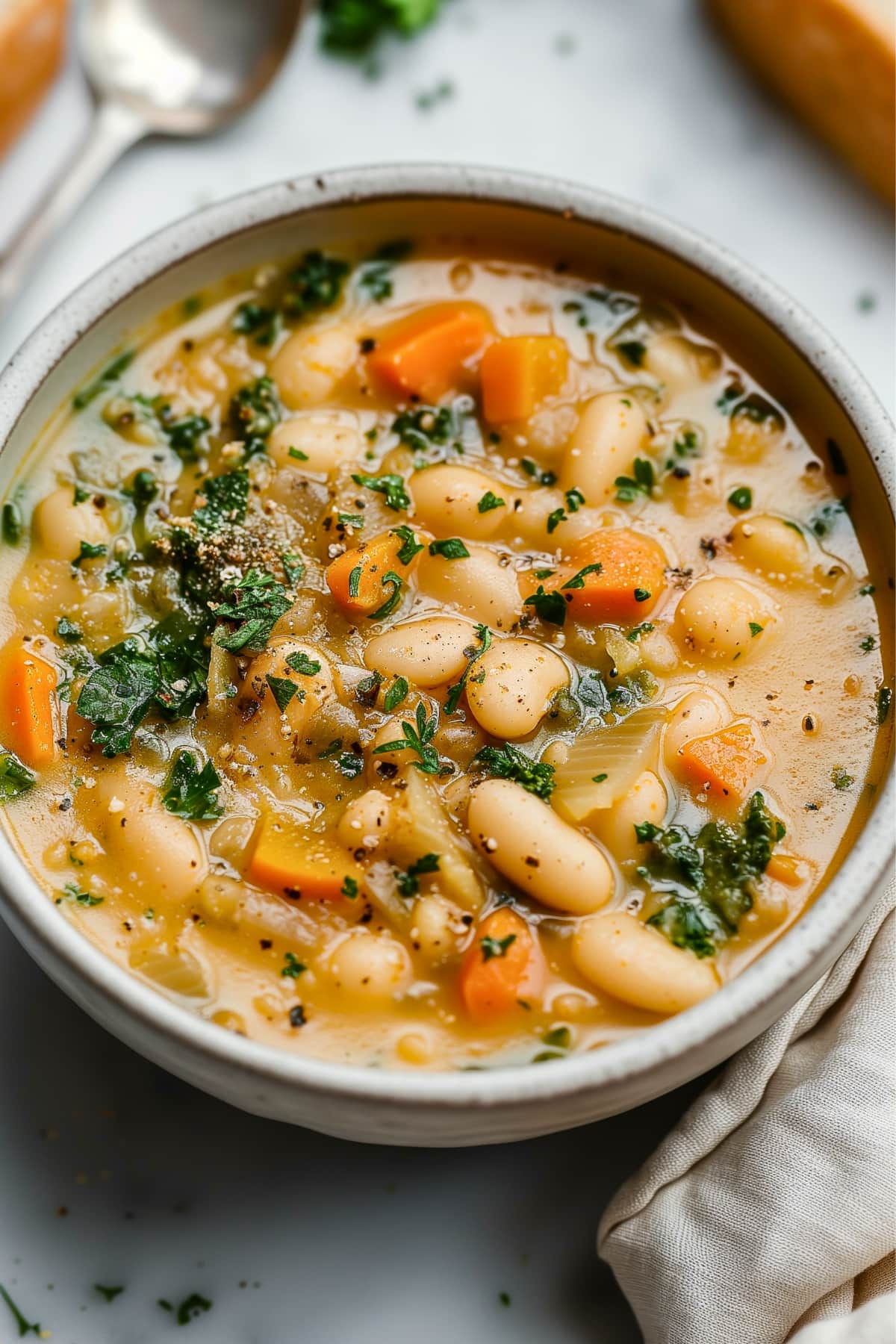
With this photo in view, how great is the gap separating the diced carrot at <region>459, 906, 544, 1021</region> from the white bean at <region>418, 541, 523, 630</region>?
0.56 m

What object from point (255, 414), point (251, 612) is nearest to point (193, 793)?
point (251, 612)

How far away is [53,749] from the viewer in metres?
2.41

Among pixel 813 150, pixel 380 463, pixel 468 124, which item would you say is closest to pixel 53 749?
pixel 380 463

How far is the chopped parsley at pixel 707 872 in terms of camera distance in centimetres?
228

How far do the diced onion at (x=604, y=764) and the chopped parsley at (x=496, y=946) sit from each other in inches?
9.3

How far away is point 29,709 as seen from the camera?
2400mm

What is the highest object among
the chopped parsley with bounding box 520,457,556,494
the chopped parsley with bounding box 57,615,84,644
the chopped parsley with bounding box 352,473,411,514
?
the chopped parsley with bounding box 520,457,556,494

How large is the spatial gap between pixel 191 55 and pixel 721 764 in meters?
2.25

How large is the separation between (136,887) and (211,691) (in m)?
0.36

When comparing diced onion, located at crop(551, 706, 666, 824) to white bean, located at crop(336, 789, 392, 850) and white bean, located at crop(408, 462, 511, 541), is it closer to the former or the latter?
white bean, located at crop(336, 789, 392, 850)

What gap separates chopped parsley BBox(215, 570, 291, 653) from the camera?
8.01ft

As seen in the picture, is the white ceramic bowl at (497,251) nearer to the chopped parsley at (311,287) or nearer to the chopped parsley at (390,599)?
the chopped parsley at (311,287)

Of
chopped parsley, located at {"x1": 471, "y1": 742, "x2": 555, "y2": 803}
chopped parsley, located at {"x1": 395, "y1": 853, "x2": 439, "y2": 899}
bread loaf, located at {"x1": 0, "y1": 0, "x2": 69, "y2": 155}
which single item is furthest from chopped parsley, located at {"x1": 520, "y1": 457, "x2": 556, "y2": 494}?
bread loaf, located at {"x1": 0, "y1": 0, "x2": 69, "y2": 155}

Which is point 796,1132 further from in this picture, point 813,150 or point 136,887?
point 813,150
